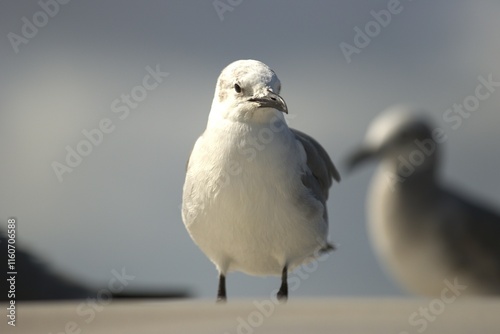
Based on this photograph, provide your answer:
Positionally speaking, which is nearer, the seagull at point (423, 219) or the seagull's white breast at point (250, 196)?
the seagull's white breast at point (250, 196)

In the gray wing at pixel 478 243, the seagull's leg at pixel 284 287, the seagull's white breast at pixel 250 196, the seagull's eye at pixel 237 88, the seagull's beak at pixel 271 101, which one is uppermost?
the seagull's eye at pixel 237 88

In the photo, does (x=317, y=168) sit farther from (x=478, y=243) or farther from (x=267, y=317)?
(x=478, y=243)

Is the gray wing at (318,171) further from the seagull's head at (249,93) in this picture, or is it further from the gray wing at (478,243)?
the gray wing at (478,243)

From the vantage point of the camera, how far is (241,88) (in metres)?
3.30

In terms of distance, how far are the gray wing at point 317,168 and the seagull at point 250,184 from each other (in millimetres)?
76

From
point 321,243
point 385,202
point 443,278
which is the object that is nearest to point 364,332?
point 321,243

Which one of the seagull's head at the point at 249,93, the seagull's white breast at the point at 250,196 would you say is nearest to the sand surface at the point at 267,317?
the seagull's white breast at the point at 250,196

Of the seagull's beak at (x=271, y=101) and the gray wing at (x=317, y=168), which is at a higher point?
the seagull's beak at (x=271, y=101)

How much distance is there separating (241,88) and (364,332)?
64.1 inches

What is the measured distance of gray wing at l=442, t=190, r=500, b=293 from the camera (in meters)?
6.86

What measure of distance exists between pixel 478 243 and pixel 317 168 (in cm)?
369

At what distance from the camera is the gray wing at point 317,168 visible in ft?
11.9

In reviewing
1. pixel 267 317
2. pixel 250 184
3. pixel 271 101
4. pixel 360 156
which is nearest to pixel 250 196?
pixel 250 184

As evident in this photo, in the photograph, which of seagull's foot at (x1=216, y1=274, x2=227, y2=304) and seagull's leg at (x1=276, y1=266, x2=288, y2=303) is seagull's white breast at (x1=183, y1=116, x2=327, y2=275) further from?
seagull's foot at (x1=216, y1=274, x2=227, y2=304)
